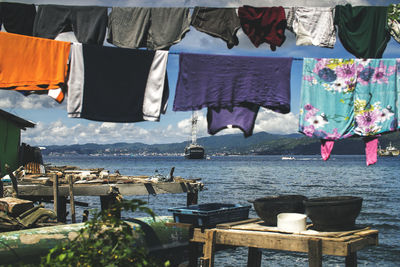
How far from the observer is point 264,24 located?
28.3ft

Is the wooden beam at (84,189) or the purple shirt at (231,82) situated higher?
the purple shirt at (231,82)

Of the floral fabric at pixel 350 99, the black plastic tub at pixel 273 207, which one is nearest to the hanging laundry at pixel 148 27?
the floral fabric at pixel 350 99

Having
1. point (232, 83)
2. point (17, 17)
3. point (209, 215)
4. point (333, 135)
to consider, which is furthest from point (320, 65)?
point (17, 17)

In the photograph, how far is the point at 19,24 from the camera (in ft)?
28.5

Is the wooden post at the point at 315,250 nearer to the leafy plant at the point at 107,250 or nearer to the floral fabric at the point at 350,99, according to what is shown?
the floral fabric at the point at 350,99

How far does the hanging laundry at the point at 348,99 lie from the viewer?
8305mm

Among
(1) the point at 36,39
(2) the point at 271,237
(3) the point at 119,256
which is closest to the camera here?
(3) the point at 119,256

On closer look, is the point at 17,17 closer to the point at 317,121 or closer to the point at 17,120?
the point at 317,121

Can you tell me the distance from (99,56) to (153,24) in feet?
4.03

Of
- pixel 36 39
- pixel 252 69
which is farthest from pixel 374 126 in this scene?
pixel 36 39

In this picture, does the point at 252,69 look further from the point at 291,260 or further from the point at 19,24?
the point at 291,260

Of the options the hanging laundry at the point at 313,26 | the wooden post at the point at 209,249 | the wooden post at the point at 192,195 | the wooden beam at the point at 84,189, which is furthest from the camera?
the wooden post at the point at 192,195

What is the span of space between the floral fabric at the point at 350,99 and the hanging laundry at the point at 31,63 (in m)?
4.77

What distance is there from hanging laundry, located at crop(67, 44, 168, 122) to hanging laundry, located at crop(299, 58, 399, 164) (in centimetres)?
290
